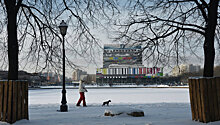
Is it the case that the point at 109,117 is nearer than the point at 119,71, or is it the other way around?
the point at 109,117

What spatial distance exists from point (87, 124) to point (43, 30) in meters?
4.03

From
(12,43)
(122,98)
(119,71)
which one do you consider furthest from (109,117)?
(119,71)

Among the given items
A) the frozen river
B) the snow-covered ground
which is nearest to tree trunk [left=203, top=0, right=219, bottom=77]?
the snow-covered ground

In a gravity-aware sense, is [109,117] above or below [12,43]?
below

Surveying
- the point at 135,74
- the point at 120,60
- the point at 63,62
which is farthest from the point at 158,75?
the point at 63,62

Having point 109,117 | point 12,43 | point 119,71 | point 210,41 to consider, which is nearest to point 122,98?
point 109,117

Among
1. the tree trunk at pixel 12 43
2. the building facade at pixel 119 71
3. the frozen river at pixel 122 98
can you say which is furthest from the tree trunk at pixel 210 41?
the building facade at pixel 119 71

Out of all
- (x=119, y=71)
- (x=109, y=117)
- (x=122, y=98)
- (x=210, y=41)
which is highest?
A: (x=119, y=71)

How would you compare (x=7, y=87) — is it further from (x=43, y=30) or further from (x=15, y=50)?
(x=43, y=30)

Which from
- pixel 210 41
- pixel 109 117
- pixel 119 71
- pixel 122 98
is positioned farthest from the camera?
pixel 119 71

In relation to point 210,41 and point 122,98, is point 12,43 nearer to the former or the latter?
point 210,41

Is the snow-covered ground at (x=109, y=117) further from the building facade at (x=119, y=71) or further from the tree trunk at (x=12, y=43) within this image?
the building facade at (x=119, y=71)

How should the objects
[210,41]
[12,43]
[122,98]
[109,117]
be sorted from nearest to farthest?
[210,41] → [12,43] → [109,117] → [122,98]

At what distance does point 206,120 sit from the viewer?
545 cm
